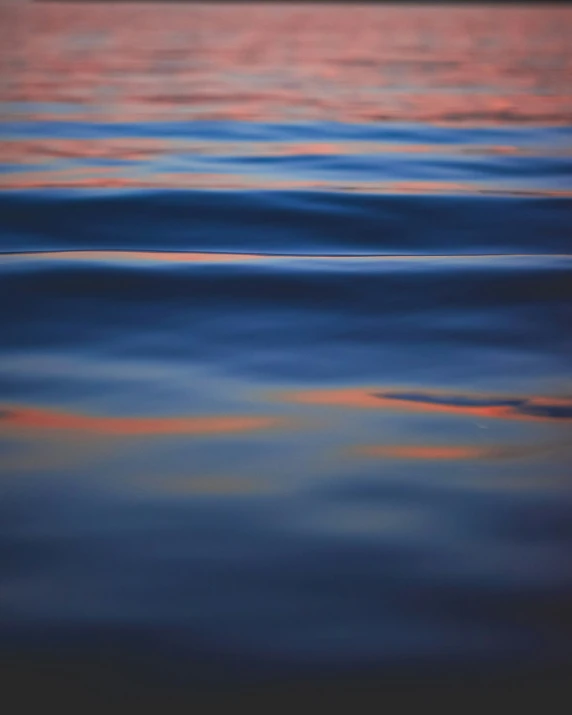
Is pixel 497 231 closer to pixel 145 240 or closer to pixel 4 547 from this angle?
pixel 145 240

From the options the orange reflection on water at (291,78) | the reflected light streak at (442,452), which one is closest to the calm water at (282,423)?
the reflected light streak at (442,452)

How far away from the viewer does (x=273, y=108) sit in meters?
8.02

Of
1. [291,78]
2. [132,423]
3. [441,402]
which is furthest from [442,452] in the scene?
[291,78]

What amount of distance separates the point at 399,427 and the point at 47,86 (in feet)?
29.2

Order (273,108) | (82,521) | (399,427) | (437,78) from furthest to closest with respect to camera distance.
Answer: (437,78), (273,108), (399,427), (82,521)

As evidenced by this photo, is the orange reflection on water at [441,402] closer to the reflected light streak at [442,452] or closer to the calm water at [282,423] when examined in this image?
the calm water at [282,423]

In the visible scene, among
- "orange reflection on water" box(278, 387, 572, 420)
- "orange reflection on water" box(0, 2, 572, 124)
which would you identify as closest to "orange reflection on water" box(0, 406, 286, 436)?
"orange reflection on water" box(278, 387, 572, 420)

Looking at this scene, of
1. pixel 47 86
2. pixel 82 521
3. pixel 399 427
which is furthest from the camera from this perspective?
pixel 47 86

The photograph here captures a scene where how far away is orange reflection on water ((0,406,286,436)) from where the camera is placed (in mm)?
1652

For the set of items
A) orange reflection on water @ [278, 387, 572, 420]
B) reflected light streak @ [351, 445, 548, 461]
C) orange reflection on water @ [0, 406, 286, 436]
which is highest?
orange reflection on water @ [278, 387, 572, 420]

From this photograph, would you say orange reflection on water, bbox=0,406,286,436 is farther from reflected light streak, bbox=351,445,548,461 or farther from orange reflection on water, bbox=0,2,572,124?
orange reflection on water, bbox=0,2,572,124

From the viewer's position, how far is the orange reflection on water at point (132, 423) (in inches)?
65.1

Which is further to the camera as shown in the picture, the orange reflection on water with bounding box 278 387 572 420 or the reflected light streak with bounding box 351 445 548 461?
the orange reflection on water with bounding box 278 387 572 420

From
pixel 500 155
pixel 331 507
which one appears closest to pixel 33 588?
pixel 331 507
